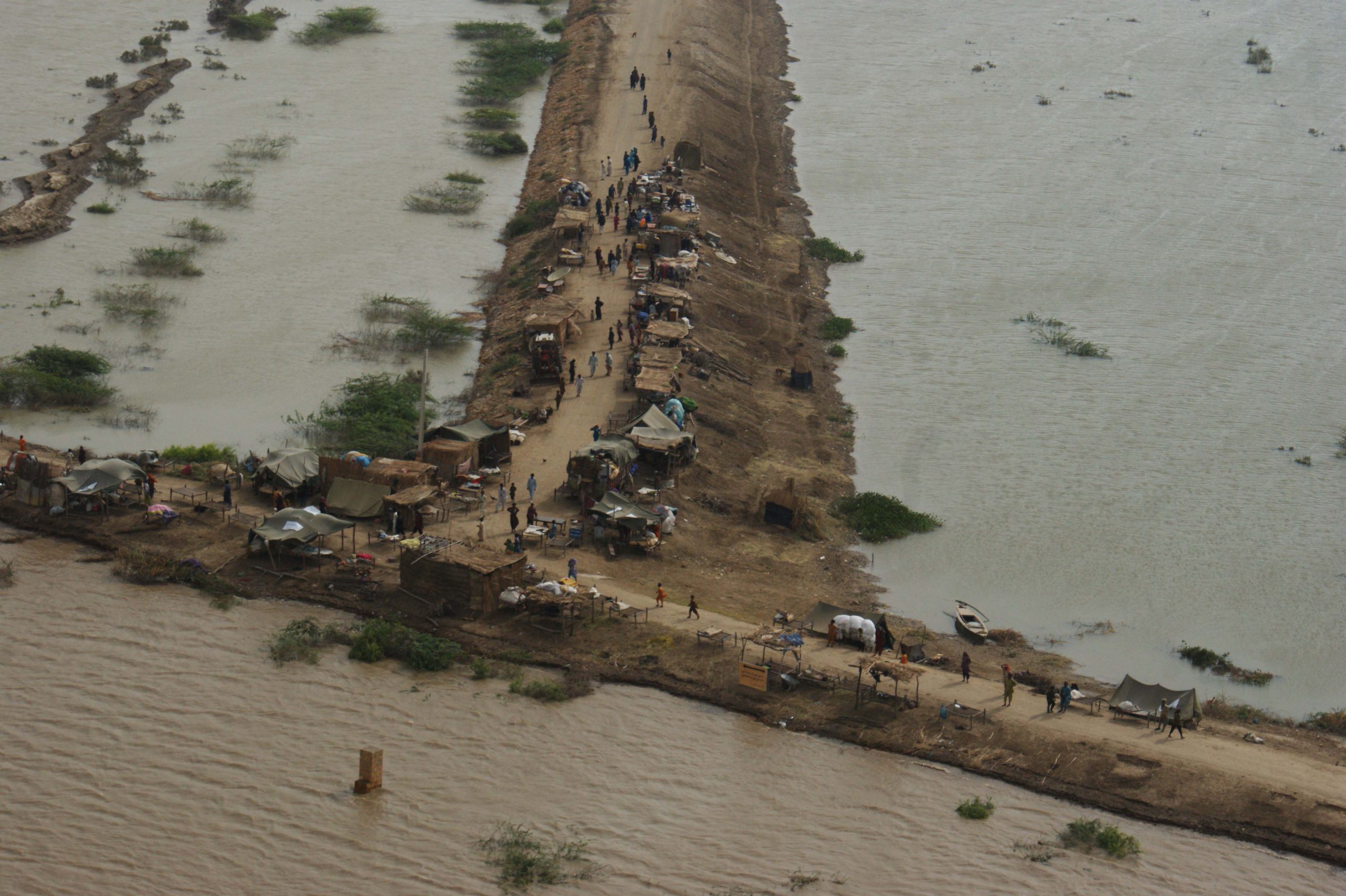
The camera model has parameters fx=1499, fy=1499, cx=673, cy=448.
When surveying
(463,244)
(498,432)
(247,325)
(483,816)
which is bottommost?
(483,816)

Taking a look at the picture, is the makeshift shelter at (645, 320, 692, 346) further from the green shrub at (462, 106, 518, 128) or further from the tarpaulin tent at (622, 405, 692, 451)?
the green shrub at (462, 106, 518, 128)

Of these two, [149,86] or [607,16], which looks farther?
[607,16]

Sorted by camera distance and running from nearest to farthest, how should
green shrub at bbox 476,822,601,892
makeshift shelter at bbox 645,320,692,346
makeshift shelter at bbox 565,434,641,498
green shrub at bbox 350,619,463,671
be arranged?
green shrub at bbox 476,822,601,892, green shrub at bbox 350,619,463,671, makeshift shelter at bbox 565,434,641,498, makeshift shelter at bbox 645,320,692,346

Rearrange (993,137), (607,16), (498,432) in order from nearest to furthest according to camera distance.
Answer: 1. (498,432)
2. (993,137)
3. (607,16)

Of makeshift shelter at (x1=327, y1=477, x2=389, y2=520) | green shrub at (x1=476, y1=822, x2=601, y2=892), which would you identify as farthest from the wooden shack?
green shrub at (x1=476, y1=822, x2=601, y2=892)

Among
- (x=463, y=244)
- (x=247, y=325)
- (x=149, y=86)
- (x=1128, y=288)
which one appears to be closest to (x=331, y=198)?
(x=463, y=244)

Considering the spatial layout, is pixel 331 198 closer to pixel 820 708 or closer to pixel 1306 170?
pixel 820 708
